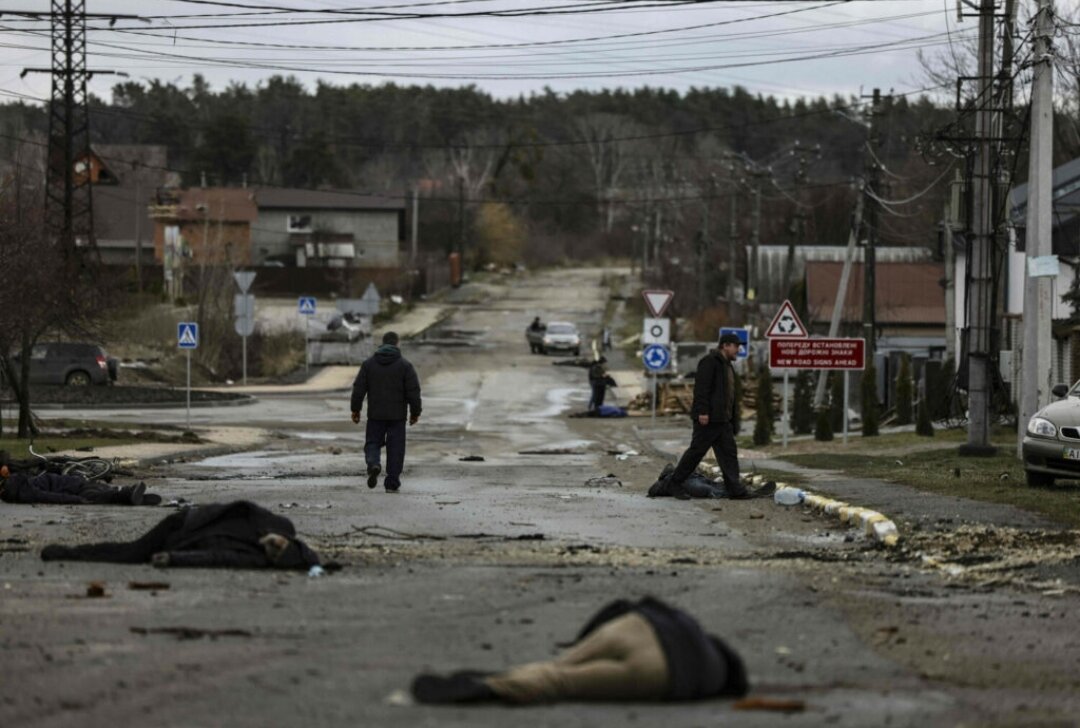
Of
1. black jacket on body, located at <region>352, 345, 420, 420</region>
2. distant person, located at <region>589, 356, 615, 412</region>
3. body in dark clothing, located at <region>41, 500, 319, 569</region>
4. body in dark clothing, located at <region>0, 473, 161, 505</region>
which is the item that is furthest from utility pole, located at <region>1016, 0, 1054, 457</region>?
distant person, located at <region>589, 356, 615, 412</region>

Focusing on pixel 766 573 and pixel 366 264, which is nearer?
pixel 766 573

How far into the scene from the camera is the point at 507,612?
9.89 metres

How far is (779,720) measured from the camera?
7121mm

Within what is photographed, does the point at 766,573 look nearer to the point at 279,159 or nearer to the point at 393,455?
the point at 393,455

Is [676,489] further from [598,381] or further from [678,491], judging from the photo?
[598,381]

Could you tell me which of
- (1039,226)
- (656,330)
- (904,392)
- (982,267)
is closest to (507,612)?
(1039,226)

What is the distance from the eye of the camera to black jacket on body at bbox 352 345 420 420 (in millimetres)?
21594

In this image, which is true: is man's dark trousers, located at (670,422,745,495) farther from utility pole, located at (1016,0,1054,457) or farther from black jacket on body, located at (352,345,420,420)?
utility pole, located at (1016,0,1054,457)

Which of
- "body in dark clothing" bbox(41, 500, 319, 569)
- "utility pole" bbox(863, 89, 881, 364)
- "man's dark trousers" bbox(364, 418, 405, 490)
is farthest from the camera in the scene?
"utility pole" bbox(863, 89, 881, 364)

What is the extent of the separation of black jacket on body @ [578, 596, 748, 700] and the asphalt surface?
0.33ft

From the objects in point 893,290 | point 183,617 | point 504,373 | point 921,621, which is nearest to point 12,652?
point 183,617

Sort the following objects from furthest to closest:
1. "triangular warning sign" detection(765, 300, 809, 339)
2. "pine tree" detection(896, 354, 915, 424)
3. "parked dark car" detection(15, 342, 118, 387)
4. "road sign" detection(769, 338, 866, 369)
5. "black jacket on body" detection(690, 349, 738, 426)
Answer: "parked dark car" detection(15, 342, 118, 387) < "pine tree" detection(896, 354, 915, 424) < "triangular warning sign" detection(765, 300, 809, 339) < "road sign" detection(769, 338, 866, 369) < "black jacket on body" detection(690, 349, 738, 426)

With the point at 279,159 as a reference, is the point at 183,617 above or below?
below

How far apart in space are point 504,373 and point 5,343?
3601cm
